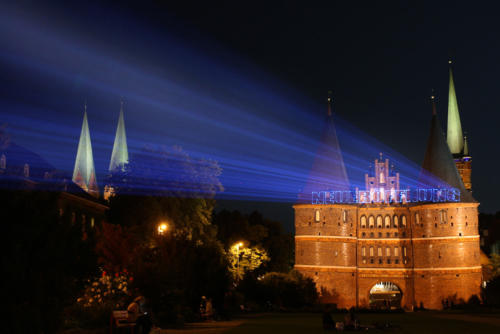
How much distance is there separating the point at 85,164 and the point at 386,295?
48.2 metres

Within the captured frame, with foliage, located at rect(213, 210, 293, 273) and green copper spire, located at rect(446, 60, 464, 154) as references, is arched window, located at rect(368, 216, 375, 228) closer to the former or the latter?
foliage, located at rect(213, 210, 293, 273)

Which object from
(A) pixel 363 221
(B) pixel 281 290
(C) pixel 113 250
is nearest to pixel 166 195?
(C) pixel 113 250

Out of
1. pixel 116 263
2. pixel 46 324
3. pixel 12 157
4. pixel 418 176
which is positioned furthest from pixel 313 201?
pixel 46 324

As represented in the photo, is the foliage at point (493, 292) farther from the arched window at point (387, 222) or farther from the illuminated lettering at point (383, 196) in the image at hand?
the arched window at point (387, 222)

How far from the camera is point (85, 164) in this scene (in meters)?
101

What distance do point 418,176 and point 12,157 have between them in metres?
53.1

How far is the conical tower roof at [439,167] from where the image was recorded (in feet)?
254

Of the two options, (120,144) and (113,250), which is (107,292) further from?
(120,144)

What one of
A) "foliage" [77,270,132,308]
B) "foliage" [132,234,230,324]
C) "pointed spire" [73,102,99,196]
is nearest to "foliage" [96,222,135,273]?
"foliage" [132,234,230,324]

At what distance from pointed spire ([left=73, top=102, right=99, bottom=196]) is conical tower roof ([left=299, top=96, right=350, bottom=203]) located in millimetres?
35359

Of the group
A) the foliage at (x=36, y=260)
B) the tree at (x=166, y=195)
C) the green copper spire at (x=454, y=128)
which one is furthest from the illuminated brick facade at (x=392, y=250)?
the foliage at (x=36, y=260)

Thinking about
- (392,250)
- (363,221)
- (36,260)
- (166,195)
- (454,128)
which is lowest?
(36,260)

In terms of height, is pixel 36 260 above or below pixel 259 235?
below

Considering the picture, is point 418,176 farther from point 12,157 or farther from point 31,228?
point 31,228
